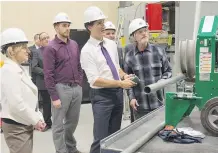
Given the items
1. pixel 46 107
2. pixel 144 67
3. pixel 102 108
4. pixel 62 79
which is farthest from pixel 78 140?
pixel 144 67

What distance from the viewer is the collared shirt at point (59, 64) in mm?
3273

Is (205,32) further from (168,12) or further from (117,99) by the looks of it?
(168,12)

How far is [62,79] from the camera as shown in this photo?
334 centimetres

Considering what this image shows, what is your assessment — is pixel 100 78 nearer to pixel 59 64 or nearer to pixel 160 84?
pixel 160 84

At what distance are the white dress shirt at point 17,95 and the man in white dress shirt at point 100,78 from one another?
0.50 meters

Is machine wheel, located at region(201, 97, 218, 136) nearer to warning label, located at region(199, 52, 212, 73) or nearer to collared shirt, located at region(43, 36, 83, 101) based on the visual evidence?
warning label, located at region(199, 52, 212, 73)

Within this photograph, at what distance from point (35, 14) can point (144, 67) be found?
12.8ft

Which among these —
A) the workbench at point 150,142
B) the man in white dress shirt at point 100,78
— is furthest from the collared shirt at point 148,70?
the workbench at point 150,142

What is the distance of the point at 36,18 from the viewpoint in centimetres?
605

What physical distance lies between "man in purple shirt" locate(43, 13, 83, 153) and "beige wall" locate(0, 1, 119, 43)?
8.59 feet

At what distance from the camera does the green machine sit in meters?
1.84

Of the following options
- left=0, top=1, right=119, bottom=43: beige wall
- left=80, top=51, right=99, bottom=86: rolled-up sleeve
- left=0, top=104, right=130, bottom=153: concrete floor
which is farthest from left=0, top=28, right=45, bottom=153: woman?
left=0, top=1, right=119, bottom=43: beige wall

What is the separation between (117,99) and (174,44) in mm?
2089

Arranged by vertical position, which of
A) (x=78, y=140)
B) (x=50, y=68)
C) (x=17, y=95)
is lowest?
(x=78, y=140)
